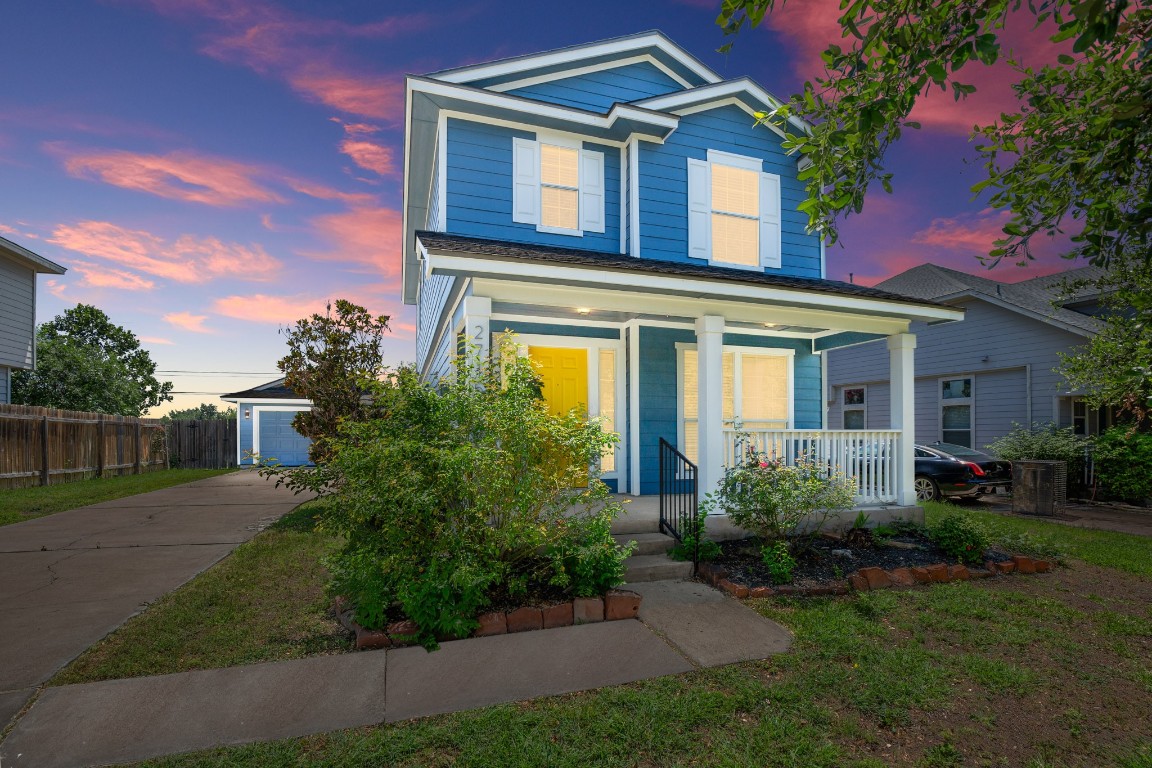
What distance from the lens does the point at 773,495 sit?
17.6 feet

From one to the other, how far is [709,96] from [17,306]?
19.8 meters

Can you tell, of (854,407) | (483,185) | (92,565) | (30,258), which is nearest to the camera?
(92,565)

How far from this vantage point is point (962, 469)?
10289 millimetres

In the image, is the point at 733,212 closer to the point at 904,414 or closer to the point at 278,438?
the point at 904,414

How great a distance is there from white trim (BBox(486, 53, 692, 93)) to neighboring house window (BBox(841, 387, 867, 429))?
1078 centimetres

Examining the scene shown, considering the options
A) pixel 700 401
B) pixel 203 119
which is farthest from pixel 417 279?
pixel 700 401

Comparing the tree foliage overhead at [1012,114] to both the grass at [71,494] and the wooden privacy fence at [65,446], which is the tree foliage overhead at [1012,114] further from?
the wooden privacy fence at [65,446]

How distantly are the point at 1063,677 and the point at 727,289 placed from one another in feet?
13.8

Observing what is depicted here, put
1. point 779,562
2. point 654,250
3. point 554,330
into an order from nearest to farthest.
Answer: point 779,562 → point 554,330 → point 654,250

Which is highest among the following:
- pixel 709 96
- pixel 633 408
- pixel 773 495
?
pixel 709 96

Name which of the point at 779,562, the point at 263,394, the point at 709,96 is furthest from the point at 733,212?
the point at 263,394

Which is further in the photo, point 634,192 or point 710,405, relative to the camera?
point 634,192

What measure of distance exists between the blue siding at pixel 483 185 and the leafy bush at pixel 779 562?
16.3 feet

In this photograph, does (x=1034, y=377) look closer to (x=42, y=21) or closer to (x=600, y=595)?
(x=600, y=595)
